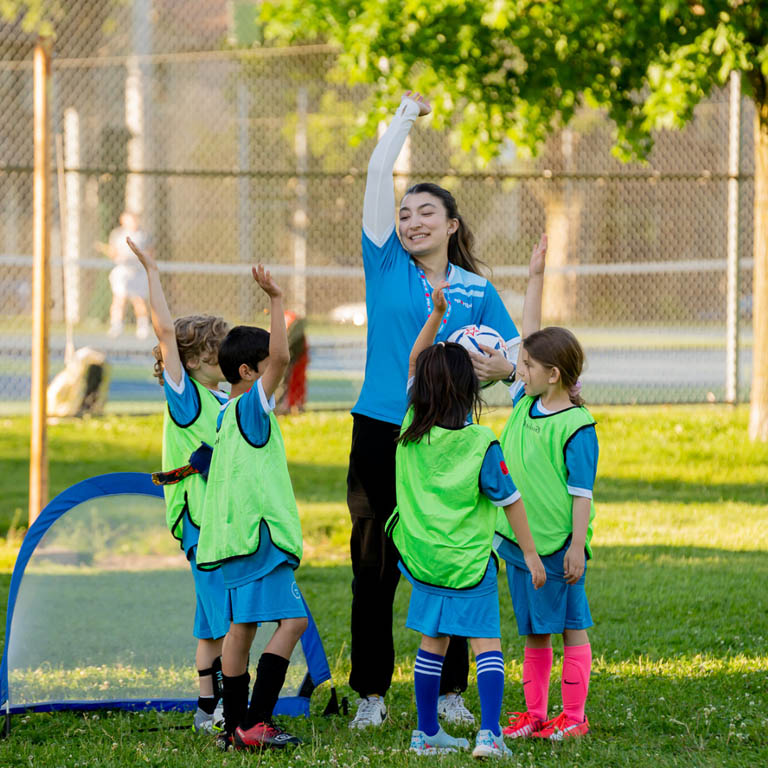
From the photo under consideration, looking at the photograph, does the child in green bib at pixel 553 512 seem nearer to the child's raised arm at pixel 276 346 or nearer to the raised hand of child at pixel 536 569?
the raised hand of child at pixel 536 569

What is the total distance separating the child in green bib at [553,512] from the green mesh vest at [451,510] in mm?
270

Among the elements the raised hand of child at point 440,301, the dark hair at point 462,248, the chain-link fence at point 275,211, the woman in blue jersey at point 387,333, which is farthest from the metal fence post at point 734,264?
the raised hand of child at point 440,301

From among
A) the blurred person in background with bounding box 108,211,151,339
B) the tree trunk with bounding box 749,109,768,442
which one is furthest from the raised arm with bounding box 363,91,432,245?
Answer: the blurred person in background with bounding box 108,211,151,339

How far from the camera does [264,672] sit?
3900 mm

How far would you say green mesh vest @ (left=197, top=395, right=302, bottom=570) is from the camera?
3.86m

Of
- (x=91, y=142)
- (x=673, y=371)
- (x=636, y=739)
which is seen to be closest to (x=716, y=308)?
(x=673, y=371)

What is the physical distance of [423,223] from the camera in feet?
14.0

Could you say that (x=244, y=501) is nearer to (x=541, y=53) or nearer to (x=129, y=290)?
(x=541, y=53)

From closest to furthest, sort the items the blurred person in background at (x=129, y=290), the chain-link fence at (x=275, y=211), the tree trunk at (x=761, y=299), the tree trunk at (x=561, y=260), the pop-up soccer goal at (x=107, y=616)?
the pop-up soccer goal at (x=107, y=616)
the tree trunk at (x=761, y=299)
the blurred person in background at (x=129, y=290)
the chain-link fence at (x=275, y=211)
the tree trunk at (x=561, y=260)

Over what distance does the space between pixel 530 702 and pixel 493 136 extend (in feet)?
24.6

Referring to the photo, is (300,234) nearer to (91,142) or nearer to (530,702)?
(91,142)

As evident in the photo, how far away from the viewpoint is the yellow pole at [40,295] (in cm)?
698

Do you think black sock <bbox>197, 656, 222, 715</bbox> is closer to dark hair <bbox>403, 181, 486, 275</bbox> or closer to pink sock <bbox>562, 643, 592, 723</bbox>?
pink sock <bbox>562, 643, 592, 723</bbox>

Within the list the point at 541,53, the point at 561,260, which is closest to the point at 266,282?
the point at 541,53
